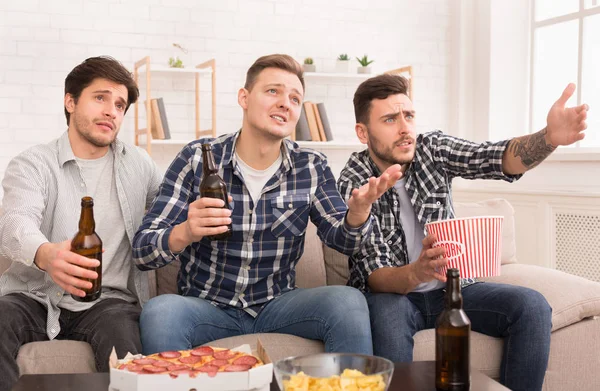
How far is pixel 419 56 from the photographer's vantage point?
5441 millimetres

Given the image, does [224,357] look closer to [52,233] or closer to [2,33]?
[52,233]

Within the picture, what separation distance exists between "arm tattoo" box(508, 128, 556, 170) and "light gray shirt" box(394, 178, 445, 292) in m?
0.39

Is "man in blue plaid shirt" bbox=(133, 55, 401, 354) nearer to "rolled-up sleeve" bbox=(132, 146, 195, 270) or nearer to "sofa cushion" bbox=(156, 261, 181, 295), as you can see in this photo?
"rolled-up sleeve" bbox=(132, 146, 195, 270)

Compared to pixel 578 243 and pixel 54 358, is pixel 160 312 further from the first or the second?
pixel 578 243

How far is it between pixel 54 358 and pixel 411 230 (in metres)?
1.23

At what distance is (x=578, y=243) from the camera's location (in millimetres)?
4223

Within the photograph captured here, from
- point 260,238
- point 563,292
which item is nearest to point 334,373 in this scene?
point 260,238

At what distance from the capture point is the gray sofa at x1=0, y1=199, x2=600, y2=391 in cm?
212

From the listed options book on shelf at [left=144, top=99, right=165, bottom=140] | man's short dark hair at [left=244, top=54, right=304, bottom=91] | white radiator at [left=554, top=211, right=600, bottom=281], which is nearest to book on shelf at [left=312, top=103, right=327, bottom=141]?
book on shelf at [left=144, top=99, right=165, bottom=140]

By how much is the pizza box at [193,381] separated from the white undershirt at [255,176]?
1.05 m

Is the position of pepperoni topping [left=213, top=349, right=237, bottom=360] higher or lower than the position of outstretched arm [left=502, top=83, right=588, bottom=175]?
lower

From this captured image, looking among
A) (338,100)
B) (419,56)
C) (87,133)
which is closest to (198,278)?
(87,133)

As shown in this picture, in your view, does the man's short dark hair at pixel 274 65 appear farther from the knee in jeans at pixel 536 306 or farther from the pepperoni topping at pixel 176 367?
the pepperoni topping at pixel 176 367

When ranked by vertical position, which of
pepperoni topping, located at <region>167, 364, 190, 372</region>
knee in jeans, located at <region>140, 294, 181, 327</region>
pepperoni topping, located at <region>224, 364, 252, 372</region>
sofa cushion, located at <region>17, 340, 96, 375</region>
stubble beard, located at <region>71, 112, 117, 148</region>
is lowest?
sofa cushion, located at <region>17, 340, 96, 375</region>
